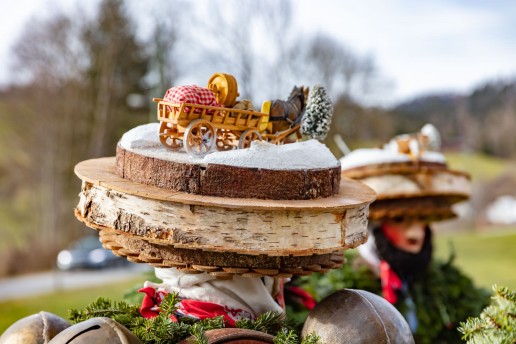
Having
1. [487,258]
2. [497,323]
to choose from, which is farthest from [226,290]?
[487,258]

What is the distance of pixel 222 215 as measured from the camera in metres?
1.75

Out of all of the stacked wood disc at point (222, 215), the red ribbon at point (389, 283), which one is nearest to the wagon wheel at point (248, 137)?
the stacked wood disc at point (222, 215)

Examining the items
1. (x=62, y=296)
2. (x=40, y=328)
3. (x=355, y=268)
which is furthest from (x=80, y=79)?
(x=40, y=328)

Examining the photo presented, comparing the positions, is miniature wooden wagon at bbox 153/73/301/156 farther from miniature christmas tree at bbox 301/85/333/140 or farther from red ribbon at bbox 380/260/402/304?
red ribbon at bbox 380/260/402/304

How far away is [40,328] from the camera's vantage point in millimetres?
2117

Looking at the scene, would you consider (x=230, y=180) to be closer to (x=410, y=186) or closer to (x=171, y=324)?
(x=171, y=324)

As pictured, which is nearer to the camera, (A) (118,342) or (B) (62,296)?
(A) (118,342)

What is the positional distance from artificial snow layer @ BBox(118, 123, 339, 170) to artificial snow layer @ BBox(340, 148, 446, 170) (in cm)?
119

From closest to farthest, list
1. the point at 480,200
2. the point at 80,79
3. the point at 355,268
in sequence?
1. the point at 355,268
2. the point at 80,79
3. the point at 480,200

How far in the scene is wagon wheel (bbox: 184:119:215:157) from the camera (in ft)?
6.40

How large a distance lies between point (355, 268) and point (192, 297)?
1.69m

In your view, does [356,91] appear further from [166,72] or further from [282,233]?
[282,233]

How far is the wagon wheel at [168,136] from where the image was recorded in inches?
80.5

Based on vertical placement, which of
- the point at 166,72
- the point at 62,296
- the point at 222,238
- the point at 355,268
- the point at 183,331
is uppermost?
the point at 166,72
